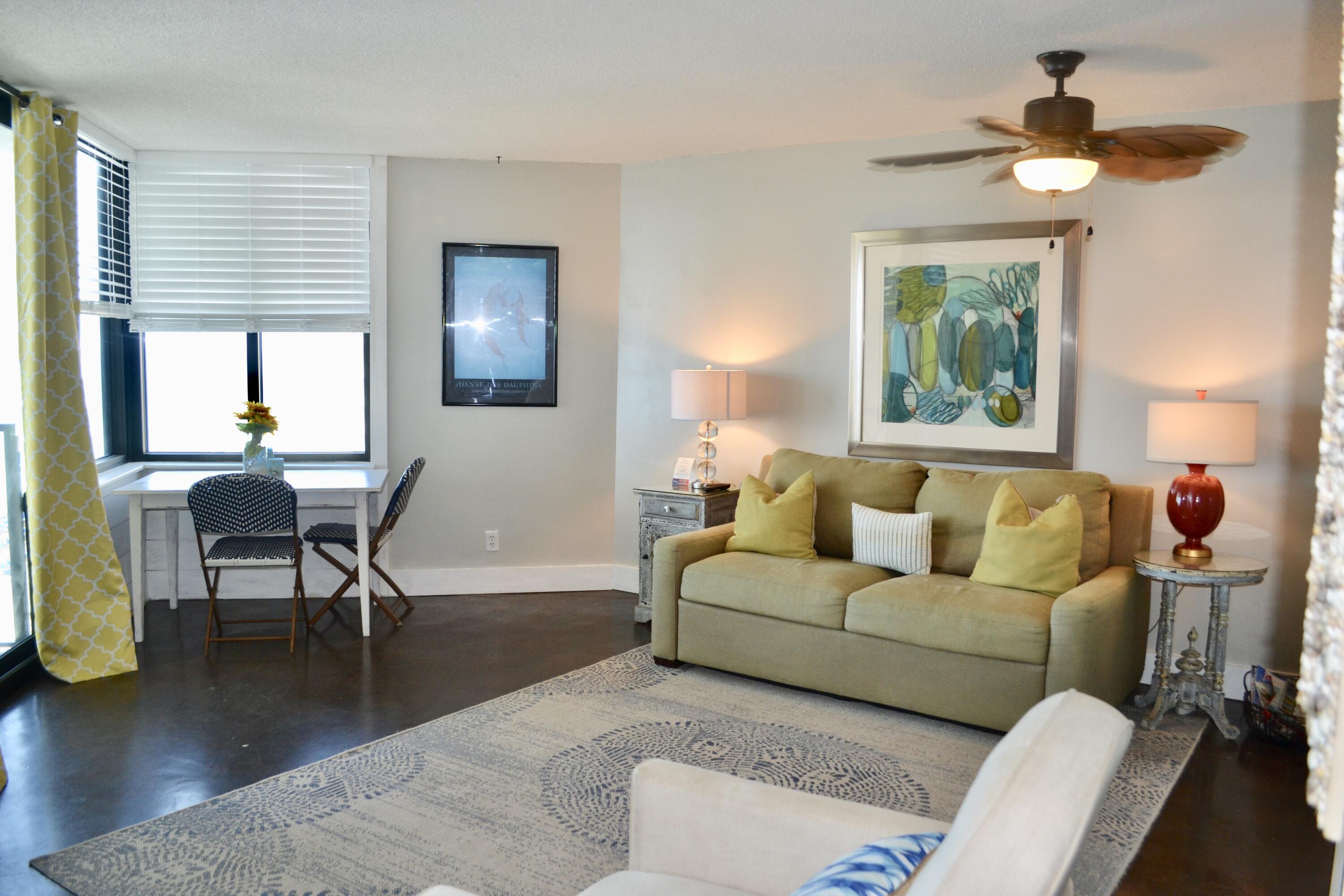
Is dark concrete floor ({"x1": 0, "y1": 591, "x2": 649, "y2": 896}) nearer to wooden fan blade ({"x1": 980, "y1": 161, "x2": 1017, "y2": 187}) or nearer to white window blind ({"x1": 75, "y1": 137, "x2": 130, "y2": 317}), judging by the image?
white window blind ({"x1": 75, "y1": 137, "x2": 130, "y2": 317})

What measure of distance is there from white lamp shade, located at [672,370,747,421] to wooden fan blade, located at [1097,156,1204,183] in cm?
214

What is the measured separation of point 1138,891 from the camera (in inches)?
103

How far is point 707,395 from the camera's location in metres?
5.07

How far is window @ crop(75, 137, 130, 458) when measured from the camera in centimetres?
511

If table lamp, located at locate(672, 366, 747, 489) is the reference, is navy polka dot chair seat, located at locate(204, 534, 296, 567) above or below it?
below

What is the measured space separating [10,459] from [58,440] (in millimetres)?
185

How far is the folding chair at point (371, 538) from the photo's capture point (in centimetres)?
495

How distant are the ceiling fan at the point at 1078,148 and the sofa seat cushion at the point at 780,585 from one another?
66.1 inches

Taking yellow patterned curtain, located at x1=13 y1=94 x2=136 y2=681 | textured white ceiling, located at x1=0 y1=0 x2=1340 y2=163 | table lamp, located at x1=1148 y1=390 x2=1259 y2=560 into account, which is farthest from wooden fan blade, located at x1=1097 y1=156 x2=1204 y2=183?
yellow patterned curtain, located at x1=13 y1=94 x2=136 y2=681

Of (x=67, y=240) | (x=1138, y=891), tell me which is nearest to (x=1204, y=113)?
(x=1138, y=891)

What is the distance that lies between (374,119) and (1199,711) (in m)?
4.55

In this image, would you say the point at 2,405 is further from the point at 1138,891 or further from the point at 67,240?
the point at 1138,891

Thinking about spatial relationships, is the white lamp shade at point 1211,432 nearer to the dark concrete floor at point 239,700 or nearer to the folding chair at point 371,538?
the dark concrete floor at point 239,700

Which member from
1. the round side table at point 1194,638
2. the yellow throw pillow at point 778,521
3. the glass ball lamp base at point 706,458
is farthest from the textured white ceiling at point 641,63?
the round side table at point 1194,638
